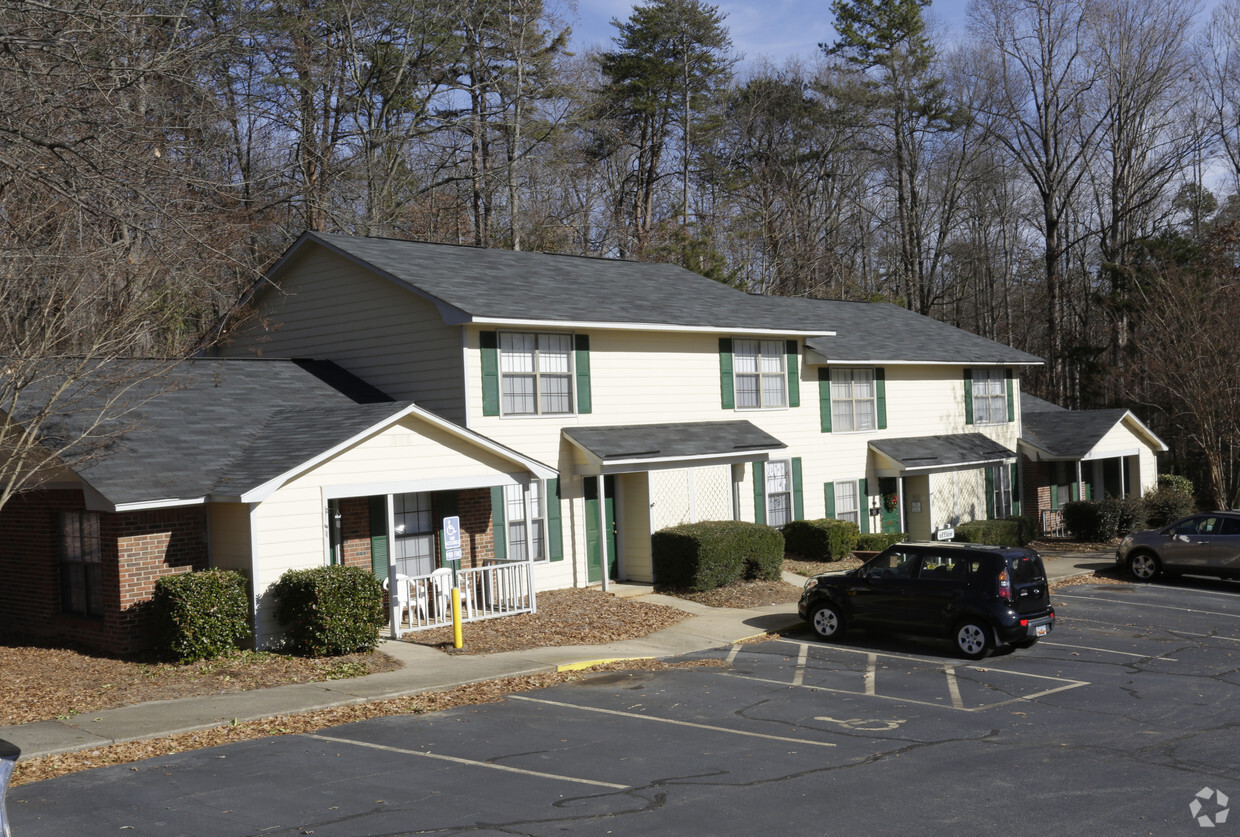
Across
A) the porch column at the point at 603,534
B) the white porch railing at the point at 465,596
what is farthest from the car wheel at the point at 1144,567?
the white porch railing at the point at 465,596

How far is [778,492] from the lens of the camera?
26.1 metres

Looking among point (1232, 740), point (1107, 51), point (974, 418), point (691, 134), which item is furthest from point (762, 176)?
point (1232, 740)

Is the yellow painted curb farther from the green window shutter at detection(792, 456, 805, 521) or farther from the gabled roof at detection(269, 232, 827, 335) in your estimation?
the green window shutter at detection(792, 456, 805, 521)

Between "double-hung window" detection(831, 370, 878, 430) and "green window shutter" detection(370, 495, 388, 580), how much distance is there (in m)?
13.1

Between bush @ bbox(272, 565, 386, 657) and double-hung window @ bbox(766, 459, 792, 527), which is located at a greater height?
double-hung window @ bbox(766, 459, 792, 527)

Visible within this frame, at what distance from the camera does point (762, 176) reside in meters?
46.5

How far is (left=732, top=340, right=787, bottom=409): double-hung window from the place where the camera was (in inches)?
999

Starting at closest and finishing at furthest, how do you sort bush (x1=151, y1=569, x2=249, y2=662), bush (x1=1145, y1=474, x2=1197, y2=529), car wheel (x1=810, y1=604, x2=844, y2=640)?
1. bush (x1=151, y1=569, x2=249, y2=662)
2. car wheel (x1=810, y1=604, x2=844, y2=640)
3. bush (x1=1145, y1=474, x2=1197, y2=529)

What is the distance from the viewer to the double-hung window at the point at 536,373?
20.8 m

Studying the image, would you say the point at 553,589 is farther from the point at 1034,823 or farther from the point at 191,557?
the point at 1034,823

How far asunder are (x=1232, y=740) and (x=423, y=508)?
12.5m

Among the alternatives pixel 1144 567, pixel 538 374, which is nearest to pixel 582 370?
pixel 538 374

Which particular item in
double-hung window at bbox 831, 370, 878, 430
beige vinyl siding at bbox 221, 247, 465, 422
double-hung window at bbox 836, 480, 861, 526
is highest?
beige vinyl siding at bbox 221, 247, 465, 422

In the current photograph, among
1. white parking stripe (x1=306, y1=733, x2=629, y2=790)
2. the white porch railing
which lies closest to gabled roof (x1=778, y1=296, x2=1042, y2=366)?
the white porch railing
